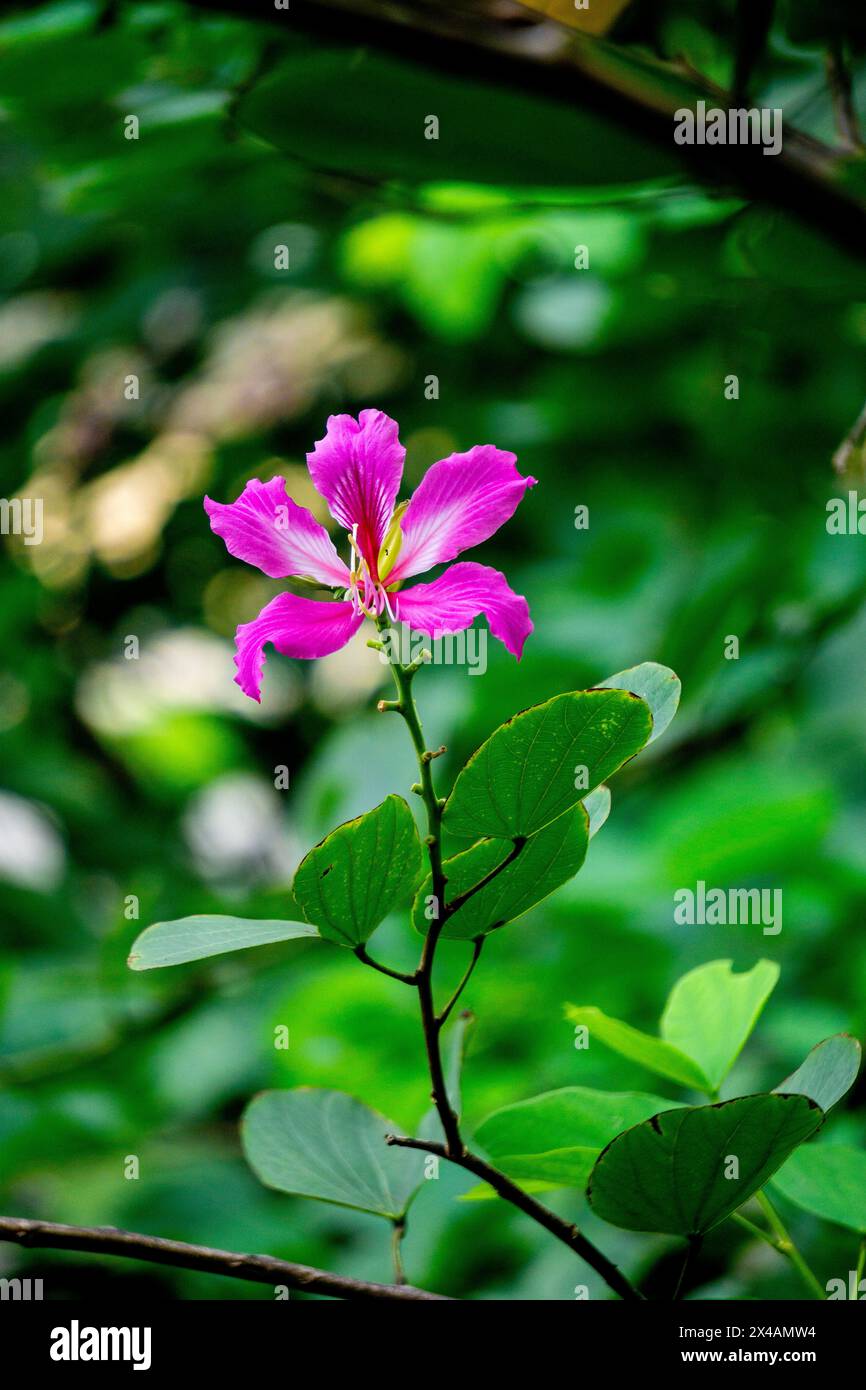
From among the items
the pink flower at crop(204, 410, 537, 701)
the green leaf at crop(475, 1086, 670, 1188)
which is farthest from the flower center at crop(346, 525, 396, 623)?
the green leaf at crop(475, 1086, 670, 1188)

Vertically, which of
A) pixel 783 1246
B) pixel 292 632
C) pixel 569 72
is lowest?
pixel 783 1246

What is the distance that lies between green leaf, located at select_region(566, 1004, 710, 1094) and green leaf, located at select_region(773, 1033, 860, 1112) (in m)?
0.03

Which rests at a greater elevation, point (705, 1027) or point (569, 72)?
point (569, 72)

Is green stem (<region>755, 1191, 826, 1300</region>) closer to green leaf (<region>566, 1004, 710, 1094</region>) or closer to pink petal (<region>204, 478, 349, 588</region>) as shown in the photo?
green leaf (<region>566, 1004, 710, 1094</region>)

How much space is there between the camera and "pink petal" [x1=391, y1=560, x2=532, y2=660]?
0.66ft

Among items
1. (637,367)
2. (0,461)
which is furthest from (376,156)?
(0,461)

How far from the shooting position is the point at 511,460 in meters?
0.21

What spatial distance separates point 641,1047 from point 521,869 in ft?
0.22

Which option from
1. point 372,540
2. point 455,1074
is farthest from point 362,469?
point 455,1074

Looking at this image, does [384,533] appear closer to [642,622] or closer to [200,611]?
[642,622]

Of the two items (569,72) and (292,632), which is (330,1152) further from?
(569,72)

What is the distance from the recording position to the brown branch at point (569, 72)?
0.97ft

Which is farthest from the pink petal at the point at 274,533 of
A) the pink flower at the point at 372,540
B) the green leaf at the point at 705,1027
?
the green leaf at the point at 705,1027

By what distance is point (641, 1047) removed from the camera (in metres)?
0.25
